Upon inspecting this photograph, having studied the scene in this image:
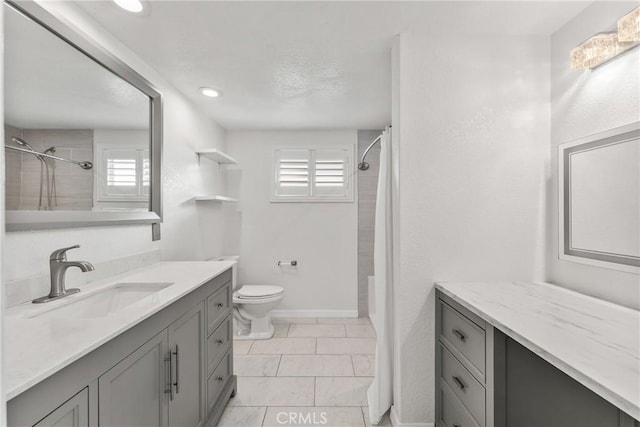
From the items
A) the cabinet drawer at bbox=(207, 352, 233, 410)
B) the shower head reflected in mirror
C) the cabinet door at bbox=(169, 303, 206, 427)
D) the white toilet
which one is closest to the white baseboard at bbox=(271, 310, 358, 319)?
the white toilet

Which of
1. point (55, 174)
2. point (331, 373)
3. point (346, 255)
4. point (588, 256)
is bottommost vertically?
point (331, 373)

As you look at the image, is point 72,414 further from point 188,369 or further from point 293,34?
point 293,34

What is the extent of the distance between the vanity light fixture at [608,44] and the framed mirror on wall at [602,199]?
1.18ft

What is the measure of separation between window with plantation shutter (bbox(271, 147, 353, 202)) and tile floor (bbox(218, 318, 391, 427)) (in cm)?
150

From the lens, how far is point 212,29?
5.75 ft

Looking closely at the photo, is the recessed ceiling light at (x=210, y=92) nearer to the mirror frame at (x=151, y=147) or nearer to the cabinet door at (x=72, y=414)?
the mirror frame at (x=151, y=147)

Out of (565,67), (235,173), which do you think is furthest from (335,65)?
(235,173)

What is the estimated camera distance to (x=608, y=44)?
1475 millimetres

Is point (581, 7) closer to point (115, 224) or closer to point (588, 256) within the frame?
point (588, 256)

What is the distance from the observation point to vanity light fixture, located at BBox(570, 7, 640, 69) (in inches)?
53.2

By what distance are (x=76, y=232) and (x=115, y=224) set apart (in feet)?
0.70

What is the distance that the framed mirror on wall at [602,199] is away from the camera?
137cm

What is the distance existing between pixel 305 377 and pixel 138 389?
153 centimetres

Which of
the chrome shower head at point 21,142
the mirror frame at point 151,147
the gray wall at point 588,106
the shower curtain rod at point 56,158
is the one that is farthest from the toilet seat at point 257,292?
the gray wall at point 588,106
